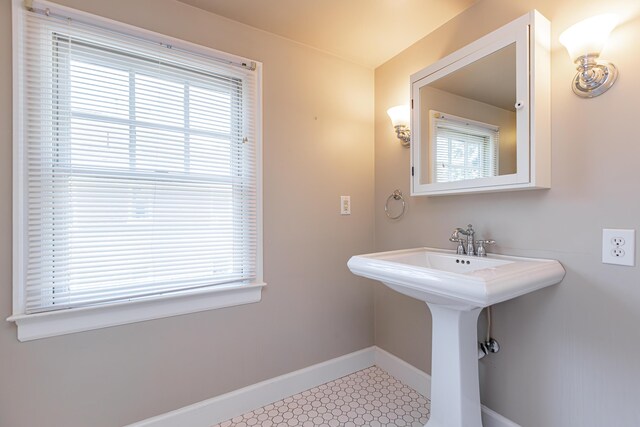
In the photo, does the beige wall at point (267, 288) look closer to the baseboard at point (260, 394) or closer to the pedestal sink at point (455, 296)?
the baseboard at point (260, 394)

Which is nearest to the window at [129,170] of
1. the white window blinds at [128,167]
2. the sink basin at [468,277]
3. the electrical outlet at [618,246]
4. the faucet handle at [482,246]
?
the white window blinds at [128,167]

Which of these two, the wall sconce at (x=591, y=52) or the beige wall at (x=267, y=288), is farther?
the beige wall at (x=267, y=288)

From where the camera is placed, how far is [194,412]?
5.09 feet

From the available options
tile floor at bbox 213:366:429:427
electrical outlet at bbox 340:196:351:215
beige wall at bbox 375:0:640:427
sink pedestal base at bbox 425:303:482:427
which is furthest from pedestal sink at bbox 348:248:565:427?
electrical outlet at bbox 340:196:351:215

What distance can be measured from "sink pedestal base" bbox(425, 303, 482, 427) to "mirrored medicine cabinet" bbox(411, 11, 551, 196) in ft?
1.98

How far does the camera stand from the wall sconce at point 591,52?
1.04 metres

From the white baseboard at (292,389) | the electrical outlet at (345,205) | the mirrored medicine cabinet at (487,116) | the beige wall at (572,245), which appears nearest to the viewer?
the beige wall at (572,245)

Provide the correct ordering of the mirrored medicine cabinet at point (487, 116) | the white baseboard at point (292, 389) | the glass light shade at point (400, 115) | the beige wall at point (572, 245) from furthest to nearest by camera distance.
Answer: the glass light shade at point (400, 115) < the white baseboard at point (292, 389) < the mirrored medicine cabinet at point (487, 116) < the beige wall at point (572, 245)

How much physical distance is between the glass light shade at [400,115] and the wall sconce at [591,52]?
0.82 metres

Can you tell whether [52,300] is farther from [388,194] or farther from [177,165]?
[388,194]

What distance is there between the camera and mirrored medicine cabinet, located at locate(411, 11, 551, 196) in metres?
1.21

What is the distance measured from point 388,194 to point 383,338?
105 centimetres

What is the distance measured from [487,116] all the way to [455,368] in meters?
1.18

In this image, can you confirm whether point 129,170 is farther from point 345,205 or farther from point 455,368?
point 455,368
